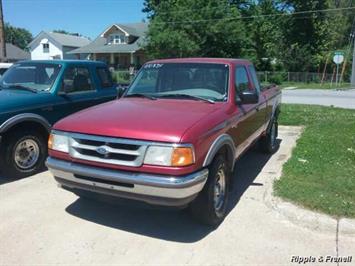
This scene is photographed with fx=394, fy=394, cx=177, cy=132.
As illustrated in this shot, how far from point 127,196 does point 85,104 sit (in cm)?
373

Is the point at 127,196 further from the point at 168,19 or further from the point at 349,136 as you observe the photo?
the point at 168,19

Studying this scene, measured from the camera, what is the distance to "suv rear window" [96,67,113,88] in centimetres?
784

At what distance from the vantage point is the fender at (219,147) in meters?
4.12

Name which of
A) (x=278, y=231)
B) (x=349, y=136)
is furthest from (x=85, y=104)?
(x=349, y=136)

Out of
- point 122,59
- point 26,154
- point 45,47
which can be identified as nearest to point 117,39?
point 122,59

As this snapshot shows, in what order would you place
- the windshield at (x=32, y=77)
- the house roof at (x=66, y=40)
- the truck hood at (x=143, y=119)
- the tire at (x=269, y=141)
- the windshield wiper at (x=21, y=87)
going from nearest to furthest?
the truck hood at (x=143, y=119), the windshield wiper at (x=21, y=87), the windshield at (x=32, y=77), the tire at (x=269, y=141), the house roof at (x=66, y=40)

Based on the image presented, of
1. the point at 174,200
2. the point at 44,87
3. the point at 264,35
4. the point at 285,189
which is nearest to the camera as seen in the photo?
the point at 174,200

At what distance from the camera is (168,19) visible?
1512 inches

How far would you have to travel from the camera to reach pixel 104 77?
797cm

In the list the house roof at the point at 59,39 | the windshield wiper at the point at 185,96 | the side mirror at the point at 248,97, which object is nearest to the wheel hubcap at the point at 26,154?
the windshield wiper at the point at 185,96

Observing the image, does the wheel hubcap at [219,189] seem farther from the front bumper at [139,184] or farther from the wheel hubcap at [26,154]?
the wheel hubcap at [26,154]

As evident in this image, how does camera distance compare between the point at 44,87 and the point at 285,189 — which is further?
the point at 44,87

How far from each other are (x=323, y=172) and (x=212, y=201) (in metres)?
2.63

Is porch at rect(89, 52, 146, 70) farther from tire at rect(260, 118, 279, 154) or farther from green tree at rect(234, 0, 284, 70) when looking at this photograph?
tire at rect(260, 118, 279, 154)
